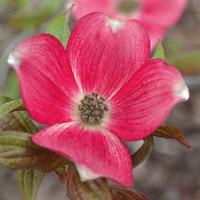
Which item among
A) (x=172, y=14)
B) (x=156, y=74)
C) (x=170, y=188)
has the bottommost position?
(x=170, y=188)

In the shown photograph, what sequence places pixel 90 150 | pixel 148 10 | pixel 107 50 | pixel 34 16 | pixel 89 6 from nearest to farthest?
1. pixel 90 150
2. pixel 107 50
3. pixel 34 16
4. pixel 89 6
5. pixel 148 10

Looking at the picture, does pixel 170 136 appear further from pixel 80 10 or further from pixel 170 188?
pixel 170 188

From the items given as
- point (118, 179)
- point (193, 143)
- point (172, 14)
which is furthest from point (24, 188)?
point (193, 143)

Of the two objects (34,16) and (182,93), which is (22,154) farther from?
(34,16)

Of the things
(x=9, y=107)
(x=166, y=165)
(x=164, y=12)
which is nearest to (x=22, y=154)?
(x=9, y=107)

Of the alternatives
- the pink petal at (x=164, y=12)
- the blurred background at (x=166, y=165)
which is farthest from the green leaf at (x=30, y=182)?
the pink petal at (x=164, y=12)

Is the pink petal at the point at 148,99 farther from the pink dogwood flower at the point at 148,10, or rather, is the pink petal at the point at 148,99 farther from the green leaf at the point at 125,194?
the pink dogwood flower at the point at 148,10

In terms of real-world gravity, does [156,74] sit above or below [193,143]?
above

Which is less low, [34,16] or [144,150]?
[144,150]
